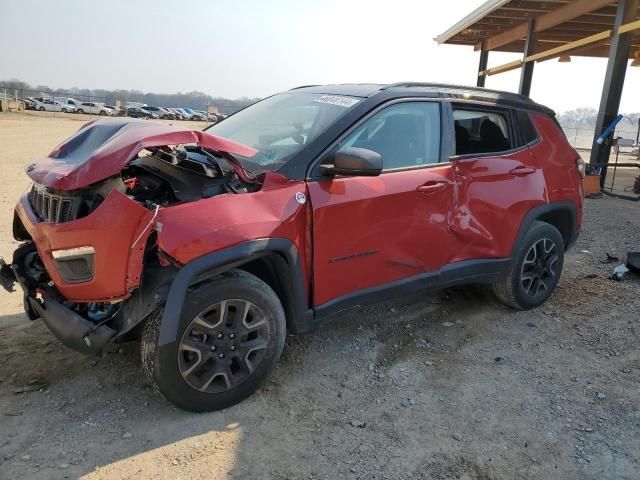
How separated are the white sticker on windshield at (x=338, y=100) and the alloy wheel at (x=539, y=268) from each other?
78.2 inches

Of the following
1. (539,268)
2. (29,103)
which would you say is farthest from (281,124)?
(29,103)

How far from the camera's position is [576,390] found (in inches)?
129

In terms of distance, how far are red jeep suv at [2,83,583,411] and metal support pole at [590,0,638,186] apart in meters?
8.00

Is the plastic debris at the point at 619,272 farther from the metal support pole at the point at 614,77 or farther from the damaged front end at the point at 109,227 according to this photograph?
the metal support pole at the point at 614,77

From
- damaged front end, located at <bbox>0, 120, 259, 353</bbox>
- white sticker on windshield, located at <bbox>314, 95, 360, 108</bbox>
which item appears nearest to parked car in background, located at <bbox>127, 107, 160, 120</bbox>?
white sticker on windshield, located at <bbox>314, 95, 360, 108</bbox>

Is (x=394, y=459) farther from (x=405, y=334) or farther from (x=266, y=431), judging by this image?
(x=405, y=334)

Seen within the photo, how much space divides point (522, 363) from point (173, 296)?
2.44m

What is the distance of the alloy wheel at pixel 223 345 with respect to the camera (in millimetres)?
2715

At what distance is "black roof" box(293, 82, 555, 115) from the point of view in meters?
3.54

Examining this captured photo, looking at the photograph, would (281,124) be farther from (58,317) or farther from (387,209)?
(58,317)

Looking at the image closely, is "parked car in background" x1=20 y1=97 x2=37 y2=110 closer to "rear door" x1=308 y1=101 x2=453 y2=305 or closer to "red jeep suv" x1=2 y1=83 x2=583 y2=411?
"red jeep suv" x1=2 y1=83 x2=583 y2=411

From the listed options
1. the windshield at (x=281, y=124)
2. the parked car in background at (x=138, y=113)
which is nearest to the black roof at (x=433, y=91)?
the windshield at (x=281, y=124)

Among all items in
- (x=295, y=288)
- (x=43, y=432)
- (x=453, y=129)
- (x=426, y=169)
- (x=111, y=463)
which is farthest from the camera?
(x=453, y=129)

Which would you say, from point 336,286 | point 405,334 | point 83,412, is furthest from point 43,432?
point 405,334
